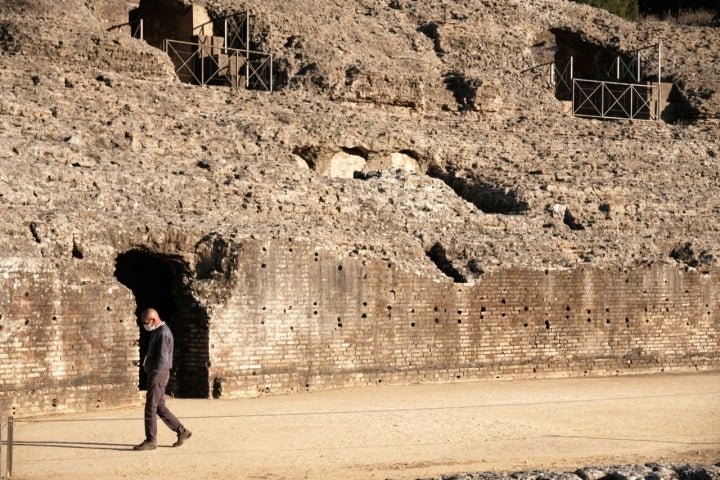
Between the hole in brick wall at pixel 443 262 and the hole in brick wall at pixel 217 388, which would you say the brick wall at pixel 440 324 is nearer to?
the hole in brick wall at pixel 217 388

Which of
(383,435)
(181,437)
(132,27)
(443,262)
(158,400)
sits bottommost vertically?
(383,435)

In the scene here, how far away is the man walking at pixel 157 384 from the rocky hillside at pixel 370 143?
9.85 ft

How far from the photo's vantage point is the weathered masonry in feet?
47.2

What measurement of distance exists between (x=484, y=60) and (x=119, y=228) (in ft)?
55.8

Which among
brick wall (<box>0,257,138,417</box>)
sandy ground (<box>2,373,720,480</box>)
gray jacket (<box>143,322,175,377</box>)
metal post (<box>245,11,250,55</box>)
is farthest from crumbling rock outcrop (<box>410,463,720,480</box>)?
metal post (<box>245,11,250,55</box>)

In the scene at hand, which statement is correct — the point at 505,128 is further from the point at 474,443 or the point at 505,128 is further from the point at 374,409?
A: the point at 474,443

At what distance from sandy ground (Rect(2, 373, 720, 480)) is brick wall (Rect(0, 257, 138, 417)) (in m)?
0.37

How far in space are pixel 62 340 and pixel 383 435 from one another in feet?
13.4

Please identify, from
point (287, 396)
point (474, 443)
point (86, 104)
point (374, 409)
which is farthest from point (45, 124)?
point (474, 443)

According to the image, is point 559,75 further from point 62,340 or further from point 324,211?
point 62,340

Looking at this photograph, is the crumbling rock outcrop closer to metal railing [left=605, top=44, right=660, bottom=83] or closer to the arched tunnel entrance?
the arched tunnel entrance

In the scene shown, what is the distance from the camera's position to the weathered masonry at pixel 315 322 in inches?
566

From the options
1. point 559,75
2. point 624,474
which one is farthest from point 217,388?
point 559,75

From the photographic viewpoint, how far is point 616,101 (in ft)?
103
